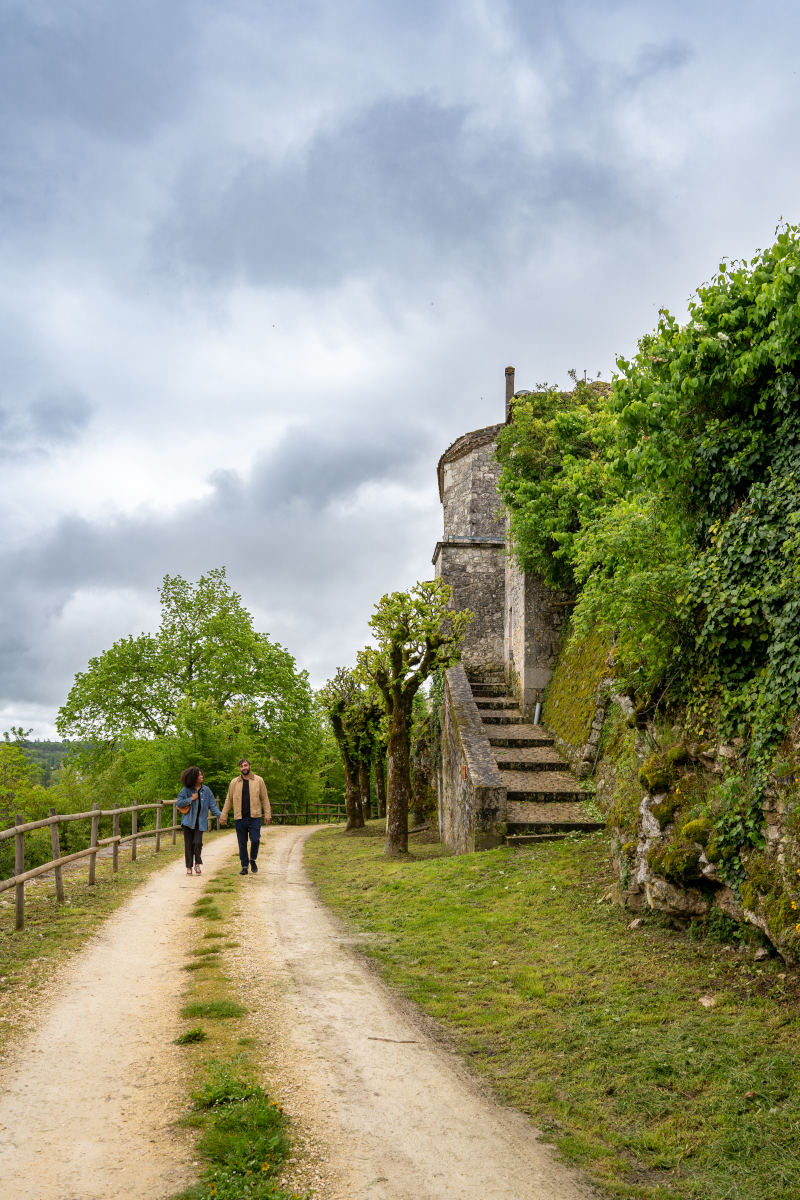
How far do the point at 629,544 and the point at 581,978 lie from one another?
4571mm

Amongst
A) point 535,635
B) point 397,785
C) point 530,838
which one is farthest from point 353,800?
point 530,838

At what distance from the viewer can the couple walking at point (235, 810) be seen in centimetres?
1135

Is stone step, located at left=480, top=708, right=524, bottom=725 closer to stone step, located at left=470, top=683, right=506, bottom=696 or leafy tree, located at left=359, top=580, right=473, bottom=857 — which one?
stone step, located at left=470, top=683, right=506, bottom=696

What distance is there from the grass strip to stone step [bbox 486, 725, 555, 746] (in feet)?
34.1

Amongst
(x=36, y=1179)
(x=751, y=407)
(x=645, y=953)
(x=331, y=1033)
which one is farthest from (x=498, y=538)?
(x=36, y=1179)

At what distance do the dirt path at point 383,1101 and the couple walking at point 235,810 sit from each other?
5015 millimetres

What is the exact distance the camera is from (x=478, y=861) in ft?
33.2

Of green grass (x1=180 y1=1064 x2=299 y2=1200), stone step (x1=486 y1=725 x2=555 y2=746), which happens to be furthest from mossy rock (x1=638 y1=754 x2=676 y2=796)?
stone step (x1=486 y1=725 x2=555 y2=746)

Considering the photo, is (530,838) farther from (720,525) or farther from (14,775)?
(14,775)

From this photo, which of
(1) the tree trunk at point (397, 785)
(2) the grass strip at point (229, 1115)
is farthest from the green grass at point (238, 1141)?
(1) the tree trunk at point (397, 785)

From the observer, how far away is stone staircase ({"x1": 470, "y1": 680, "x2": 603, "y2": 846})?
36.3 ft

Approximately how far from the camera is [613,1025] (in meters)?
5.02

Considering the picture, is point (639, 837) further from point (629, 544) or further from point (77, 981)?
point (77, 981)

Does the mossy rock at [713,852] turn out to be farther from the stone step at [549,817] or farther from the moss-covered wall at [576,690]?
the moss-covered wall at [576,690]
